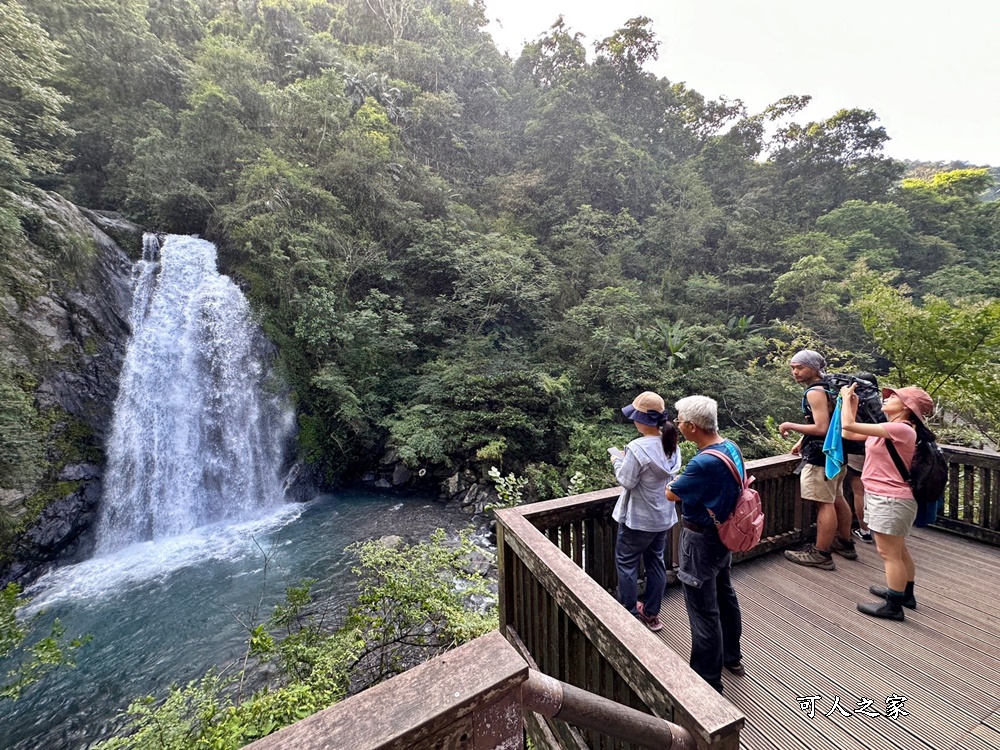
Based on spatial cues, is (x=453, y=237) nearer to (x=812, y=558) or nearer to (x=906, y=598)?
(x=812, y=558)

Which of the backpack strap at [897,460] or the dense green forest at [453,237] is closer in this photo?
the backpack strap at [897,460]

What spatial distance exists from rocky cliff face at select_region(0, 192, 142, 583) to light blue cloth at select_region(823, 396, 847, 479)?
379 inches

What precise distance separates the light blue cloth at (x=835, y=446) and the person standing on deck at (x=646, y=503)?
3.94 feet

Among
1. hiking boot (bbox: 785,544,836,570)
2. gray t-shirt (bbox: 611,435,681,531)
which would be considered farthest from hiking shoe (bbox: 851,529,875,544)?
gray t-shirt (bbox: 611,435,681,531)

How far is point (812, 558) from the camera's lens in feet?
10.2

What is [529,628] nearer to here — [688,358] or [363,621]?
[363,621]

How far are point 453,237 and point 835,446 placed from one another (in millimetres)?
13102

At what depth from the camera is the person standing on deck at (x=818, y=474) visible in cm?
294

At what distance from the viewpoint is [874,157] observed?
20.7 m

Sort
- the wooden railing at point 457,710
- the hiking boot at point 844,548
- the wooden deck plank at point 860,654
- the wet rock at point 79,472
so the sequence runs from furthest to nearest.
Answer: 1. the wet rock at point 79,472
2. the hiking boot at point 844,548
3. the wooden deck plank at point 860,654
4. the wooden railing at point 457,710

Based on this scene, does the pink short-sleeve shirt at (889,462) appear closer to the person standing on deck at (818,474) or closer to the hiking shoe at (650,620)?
the person standing on deck at (818,474)

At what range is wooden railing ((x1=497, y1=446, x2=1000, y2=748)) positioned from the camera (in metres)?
1.25

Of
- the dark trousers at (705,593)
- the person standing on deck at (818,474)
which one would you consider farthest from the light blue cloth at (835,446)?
the dark trousers at (705,593)

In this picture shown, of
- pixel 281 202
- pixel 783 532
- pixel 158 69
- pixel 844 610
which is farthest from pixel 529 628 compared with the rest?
pixel 158 69
